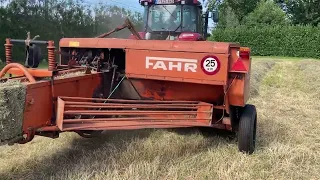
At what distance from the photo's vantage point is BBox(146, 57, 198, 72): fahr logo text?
3.94 meters

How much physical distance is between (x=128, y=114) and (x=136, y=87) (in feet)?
2.58

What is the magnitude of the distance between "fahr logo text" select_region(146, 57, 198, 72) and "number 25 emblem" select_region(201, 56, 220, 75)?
105mm

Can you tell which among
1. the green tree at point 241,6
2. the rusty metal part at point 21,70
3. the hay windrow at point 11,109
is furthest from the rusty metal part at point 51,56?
the green tree at point 241,6

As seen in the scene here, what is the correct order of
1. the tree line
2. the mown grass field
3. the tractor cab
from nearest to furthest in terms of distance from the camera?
the mown grass field < the tractor cab < the tree line

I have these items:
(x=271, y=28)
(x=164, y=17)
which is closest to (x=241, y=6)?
(x=271, y=28)

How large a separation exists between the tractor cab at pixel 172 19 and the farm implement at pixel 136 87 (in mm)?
1770

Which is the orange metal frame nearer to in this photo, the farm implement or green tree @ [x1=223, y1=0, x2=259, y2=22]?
the farm implement

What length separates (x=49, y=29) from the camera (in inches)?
925

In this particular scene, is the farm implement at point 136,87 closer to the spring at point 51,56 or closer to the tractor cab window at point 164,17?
the spring at point 51,56

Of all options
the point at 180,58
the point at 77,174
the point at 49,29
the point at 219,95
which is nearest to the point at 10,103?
the point at 77,174

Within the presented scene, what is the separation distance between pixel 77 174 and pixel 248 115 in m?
2.00

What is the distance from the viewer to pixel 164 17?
6.37 meters

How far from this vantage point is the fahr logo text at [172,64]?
12.9 ft

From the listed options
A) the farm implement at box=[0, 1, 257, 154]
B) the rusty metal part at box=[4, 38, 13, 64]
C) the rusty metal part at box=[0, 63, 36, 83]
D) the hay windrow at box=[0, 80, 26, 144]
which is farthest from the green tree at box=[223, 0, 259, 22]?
the hay windrow at box=[0, 80, 26, 144]
